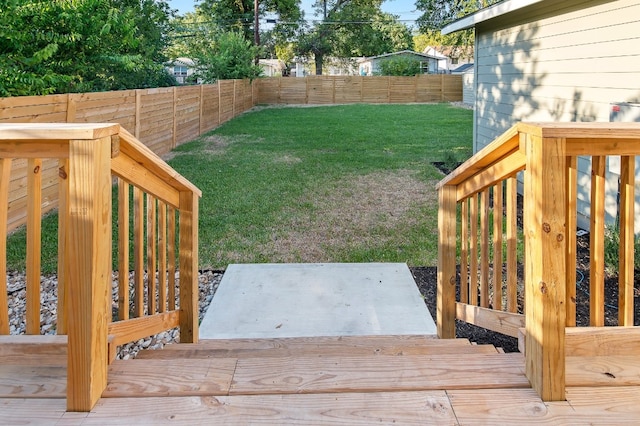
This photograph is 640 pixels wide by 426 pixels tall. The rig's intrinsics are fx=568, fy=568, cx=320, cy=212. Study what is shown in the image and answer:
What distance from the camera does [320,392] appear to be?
1808mm

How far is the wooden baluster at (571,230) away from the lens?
1.97 metres

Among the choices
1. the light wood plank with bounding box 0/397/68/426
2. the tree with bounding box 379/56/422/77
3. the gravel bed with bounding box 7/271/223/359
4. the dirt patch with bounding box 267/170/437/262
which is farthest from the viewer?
the tree with bounding box 379/56/422/77

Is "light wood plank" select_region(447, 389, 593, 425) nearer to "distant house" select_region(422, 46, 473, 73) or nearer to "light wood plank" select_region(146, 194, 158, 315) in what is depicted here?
"light wood plank" select_region(146, 194, 158, 315)

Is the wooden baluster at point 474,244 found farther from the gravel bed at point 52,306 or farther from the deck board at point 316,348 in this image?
the gravel bed at point 52,306

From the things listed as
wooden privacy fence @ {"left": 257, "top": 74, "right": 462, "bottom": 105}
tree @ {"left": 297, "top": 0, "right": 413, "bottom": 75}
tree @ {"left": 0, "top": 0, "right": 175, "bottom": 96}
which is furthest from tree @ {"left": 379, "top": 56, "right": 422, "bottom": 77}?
tree @ {"left": 0, "top": 0, "right": 175, "bottom": 96}

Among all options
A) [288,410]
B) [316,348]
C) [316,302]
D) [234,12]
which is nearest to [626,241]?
[288,410]

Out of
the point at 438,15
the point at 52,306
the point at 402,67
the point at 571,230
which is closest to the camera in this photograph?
the point at 571,230

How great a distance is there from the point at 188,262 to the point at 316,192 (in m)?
4.92

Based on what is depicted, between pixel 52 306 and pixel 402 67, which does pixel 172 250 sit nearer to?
pixel 52 306

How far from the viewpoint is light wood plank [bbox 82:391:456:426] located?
5.43ft

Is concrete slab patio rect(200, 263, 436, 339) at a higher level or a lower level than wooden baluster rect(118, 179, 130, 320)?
lower

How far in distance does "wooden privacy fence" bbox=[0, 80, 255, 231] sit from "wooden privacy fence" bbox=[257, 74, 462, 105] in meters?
8.17

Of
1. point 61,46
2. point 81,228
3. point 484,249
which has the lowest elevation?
point 484,249

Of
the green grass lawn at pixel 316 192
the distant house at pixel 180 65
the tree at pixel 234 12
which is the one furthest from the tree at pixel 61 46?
the tree at pixel 234 12
